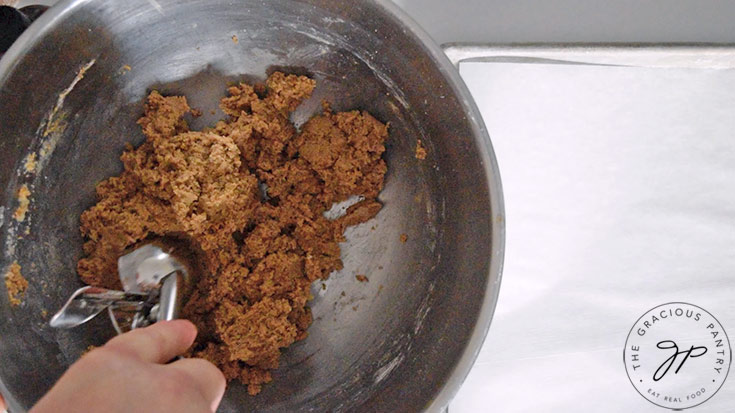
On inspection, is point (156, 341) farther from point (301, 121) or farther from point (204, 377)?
point (301, 121)

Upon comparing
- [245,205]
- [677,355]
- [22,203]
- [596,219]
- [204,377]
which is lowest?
[677,355]

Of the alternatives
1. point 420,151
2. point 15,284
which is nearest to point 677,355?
point 420,151

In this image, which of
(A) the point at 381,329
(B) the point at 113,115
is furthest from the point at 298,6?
(A) the point at 381,329

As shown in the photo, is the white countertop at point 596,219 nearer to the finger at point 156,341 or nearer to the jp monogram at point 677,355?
the jp monogram at point 677,355

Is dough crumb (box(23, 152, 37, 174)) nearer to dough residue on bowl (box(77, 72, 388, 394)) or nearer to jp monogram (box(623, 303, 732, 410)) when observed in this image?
dough residue on bowl (box(77, 72, 388, 394))

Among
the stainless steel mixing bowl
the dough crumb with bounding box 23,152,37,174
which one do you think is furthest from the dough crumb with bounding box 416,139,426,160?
the dough crumb with bounding box 23,152,37,174

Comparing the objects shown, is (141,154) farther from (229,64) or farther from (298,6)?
(298,6)
